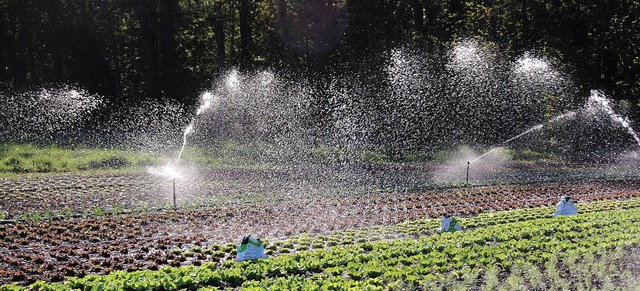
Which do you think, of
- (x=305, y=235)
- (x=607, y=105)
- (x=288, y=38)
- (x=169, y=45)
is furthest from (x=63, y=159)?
(x=607, y=105)

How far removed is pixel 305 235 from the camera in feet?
43.3

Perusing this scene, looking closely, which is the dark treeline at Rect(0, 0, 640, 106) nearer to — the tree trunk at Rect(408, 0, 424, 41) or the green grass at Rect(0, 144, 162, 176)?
the tree trunk at Rect(408, 0, 424, 41)

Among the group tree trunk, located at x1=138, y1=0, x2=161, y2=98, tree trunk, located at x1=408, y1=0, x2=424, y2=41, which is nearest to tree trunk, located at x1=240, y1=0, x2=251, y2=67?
tree trunk, located at x1=138, y1=0, x2=161, y2=98

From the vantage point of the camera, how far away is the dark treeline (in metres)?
39.2

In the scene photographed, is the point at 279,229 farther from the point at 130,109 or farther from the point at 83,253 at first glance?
the point at 130,109

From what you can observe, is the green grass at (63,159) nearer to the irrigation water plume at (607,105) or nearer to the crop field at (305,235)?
the crop field at (305,235)

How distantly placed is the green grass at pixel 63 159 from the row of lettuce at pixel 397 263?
1583cm

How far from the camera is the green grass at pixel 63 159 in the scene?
2381 cm

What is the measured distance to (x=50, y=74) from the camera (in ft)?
153

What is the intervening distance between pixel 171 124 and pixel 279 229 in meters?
28.3

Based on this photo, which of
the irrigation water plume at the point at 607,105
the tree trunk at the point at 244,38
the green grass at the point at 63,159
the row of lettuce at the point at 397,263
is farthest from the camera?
the tree trunk at the point at 244,38

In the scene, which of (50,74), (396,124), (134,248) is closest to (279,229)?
(134,248)

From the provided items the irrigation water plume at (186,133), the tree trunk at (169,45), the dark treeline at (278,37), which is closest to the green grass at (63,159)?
the irrigation water plume at (186,133)

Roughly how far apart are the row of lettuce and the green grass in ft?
51.9
